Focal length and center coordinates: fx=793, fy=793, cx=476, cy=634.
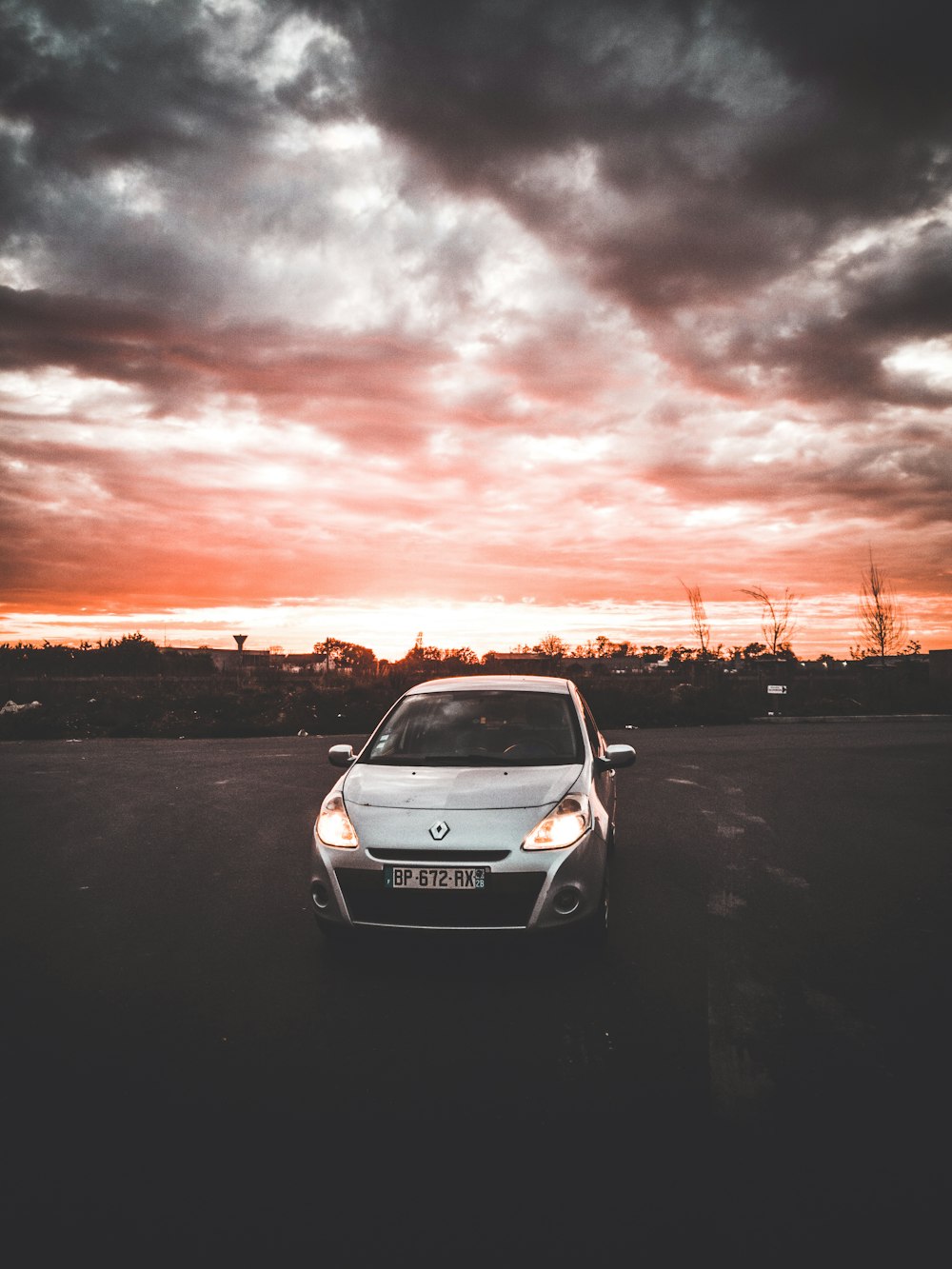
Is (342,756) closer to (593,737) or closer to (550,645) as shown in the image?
(593,737)

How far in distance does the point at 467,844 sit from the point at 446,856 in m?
0.12

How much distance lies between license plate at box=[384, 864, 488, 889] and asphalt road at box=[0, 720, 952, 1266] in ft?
1.05

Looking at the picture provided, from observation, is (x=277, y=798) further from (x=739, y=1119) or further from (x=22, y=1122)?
(x=739, y=1119)

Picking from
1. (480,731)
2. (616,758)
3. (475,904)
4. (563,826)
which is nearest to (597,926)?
(563,826)

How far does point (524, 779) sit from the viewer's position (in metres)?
4.64

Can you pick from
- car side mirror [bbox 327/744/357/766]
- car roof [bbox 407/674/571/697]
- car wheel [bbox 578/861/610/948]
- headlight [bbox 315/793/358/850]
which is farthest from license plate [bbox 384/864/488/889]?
car roof [bbox 407/674/571/697]

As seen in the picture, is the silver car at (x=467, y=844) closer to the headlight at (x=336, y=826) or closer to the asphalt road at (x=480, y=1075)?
the headlight at (x=336, y=826)

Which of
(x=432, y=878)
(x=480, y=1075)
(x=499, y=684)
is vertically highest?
(x=499, y=684)

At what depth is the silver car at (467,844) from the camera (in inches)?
159

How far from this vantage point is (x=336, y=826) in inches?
176

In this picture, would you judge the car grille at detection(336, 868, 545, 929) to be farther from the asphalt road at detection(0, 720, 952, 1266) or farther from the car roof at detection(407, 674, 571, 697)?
the car roof at detection(407, 674, 571, 697)

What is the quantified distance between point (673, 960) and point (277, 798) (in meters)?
6.34

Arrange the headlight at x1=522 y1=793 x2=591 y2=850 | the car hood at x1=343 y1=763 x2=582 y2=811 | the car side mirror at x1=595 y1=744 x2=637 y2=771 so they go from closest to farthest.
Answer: the headlight at x1=522 y1=793 x2=591 y2=850 → the car hood at x1=343 y1=763 x2=582 y2=811 → the car side mirror at x1=595 y1=744 x2=637 y2=771

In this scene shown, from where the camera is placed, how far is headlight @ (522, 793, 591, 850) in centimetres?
414
